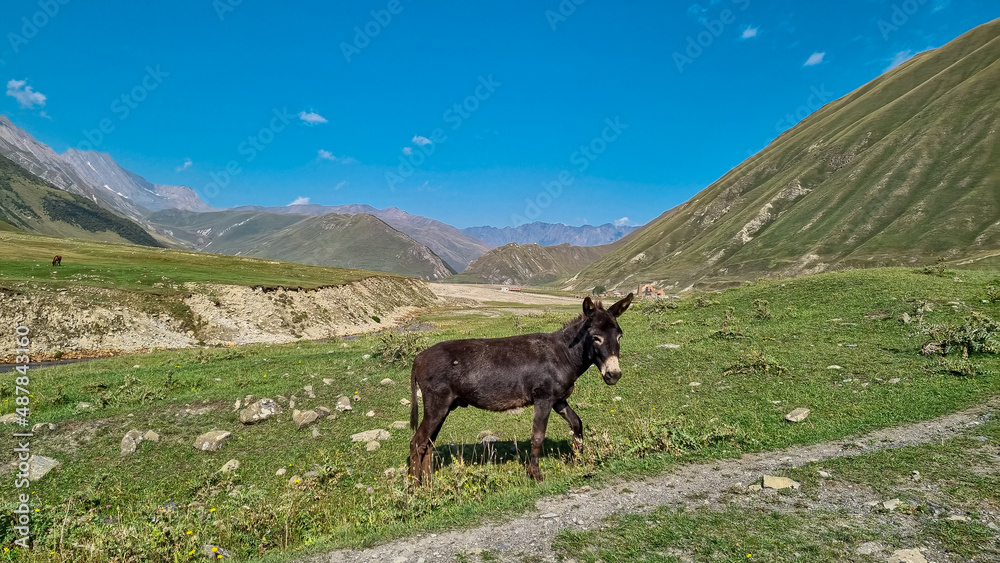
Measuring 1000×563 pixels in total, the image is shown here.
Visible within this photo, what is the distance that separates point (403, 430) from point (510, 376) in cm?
552

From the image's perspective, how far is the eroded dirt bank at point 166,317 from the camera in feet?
108

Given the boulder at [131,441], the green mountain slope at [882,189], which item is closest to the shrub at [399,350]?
the boulder at [131,441]

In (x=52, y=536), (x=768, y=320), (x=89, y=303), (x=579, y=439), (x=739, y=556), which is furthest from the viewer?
(x=89, y=303)

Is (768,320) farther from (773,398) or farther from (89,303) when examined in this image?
(89,303)

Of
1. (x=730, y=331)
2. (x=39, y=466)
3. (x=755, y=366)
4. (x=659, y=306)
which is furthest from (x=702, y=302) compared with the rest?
(x=39, y=466)

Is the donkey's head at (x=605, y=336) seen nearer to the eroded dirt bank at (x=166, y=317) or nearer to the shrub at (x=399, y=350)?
the shrub at (x=399, y=350)

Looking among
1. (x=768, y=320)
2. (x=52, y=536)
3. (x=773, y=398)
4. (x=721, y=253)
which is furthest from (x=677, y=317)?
(x=721, y=253)

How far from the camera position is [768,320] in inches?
842

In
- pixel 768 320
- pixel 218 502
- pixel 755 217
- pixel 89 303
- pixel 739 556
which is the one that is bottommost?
pixel 218 502

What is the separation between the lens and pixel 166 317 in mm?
38062

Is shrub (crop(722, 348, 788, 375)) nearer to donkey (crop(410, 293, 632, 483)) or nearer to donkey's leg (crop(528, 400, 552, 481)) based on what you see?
donkey (crop(410, 293, 632, 483))

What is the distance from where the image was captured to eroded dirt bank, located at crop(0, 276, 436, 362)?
33.0 meters

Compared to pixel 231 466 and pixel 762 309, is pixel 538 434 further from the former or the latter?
pixel 762 309

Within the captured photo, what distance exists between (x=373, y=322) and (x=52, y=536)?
5140 cm
